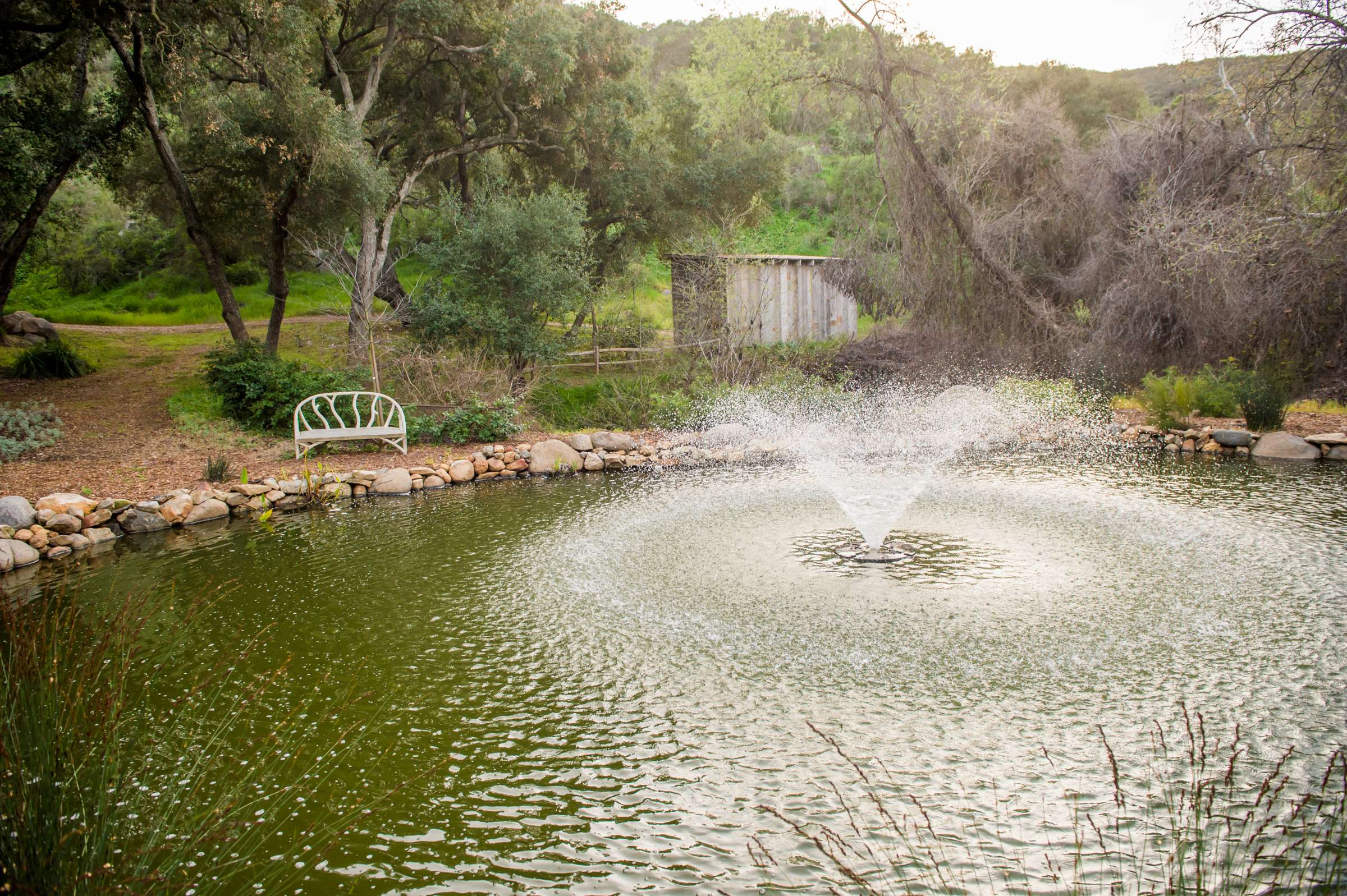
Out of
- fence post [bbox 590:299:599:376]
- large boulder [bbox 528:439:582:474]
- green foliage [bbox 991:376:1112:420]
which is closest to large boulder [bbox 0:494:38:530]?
large boulder [bbox 528:439:582:474]

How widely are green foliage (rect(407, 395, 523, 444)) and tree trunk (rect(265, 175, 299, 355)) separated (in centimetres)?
326

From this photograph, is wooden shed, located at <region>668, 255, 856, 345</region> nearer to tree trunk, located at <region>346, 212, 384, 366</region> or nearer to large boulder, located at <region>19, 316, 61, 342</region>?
tree trunk, located at <region>346, 212, 384, 366</region>

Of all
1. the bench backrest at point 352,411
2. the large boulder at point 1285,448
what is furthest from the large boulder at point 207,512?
the large boulder at point 1285,448

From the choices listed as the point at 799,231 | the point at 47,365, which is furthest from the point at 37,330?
the point at 799,231

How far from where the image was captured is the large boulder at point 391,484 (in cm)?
931

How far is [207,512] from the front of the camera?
8281 millimetres

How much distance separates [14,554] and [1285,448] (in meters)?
12.7

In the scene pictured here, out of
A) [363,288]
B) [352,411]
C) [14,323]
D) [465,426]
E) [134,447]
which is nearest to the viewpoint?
[134,447]

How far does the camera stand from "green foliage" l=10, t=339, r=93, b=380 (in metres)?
13.8

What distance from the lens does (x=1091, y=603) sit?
509 cm

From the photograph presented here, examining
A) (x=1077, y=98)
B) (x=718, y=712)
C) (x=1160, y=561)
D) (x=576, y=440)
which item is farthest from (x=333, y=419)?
(x=1077, y=98)

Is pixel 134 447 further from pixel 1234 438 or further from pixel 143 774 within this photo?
pixel 1234 438

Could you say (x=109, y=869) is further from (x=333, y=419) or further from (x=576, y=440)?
(x=333, y=419)

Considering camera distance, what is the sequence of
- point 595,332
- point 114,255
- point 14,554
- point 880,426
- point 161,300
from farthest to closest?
point 114,255, point 161,300, point 595,332, point 880,426, point 14,554
